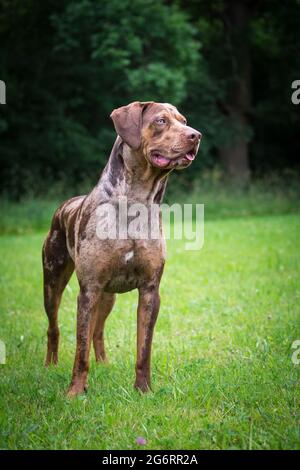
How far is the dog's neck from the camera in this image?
417 centimetres

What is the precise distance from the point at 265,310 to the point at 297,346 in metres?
1.61

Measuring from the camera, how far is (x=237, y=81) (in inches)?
1046

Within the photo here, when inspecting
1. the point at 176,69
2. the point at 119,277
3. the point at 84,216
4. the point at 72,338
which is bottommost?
the point at 72,338

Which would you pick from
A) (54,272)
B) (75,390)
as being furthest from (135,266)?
(54,272)

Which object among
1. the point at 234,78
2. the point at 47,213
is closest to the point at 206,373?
the point at 47,213

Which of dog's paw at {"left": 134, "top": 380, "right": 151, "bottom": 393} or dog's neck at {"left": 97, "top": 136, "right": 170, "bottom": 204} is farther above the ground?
dog's neck at {"left": 97, "top": 136, "right": 170, "bottom": 204}

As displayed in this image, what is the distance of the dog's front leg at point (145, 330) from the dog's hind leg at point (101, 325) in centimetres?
94

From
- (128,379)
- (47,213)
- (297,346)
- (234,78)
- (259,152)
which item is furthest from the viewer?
(259,152)

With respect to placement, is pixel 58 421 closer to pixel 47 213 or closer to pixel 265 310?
pixel 265 310

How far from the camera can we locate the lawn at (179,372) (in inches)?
137

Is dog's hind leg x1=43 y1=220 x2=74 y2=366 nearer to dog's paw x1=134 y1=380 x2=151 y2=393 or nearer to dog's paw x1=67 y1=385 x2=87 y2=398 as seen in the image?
dog's paw x1=67 y1=385 x2=87 y2=398

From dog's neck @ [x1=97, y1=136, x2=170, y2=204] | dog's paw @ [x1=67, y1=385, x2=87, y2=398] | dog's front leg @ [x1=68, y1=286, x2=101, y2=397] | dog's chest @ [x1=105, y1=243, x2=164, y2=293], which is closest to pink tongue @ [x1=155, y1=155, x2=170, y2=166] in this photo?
dog's neck @ [x1=97, y1=136, x2=170, y2=204]

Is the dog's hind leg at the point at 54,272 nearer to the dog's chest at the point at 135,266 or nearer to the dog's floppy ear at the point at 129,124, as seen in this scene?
the dog's chest at the point at 135,266

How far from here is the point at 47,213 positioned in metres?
17.6
